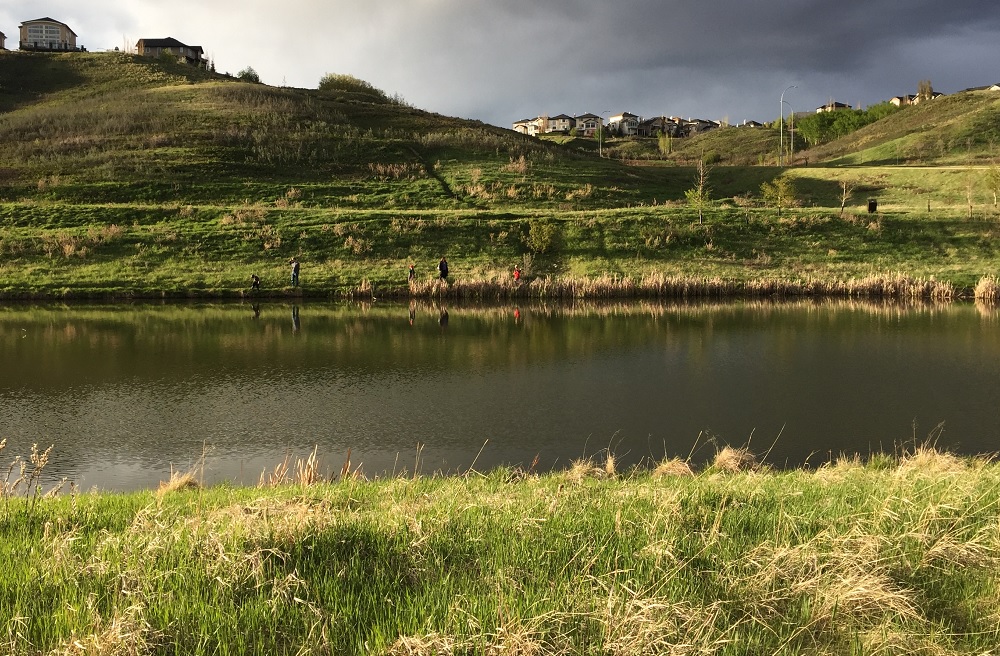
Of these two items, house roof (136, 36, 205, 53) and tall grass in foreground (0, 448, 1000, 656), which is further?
house roof (136, 36, 205, 53)

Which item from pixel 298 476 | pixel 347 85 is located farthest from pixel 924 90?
pixel 298 476

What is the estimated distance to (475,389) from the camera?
2078cm

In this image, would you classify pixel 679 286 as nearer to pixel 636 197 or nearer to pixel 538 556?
pixel 636 197

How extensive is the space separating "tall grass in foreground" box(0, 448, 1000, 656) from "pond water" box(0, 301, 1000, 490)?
24.1 feet

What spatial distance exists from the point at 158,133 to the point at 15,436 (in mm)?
69845

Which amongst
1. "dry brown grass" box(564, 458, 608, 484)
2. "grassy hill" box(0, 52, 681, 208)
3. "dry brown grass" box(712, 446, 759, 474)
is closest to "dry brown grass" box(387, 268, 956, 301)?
"grassy hill" box(0, 52, 681, 208)

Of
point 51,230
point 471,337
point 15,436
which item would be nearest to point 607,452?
point 15,436

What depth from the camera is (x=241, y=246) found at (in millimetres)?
48125

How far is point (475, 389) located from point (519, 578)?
15504 mm

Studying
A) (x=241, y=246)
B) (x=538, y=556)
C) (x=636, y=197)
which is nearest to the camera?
(x=538, y=556)

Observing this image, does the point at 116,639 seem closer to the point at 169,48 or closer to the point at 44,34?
the point at 169,48

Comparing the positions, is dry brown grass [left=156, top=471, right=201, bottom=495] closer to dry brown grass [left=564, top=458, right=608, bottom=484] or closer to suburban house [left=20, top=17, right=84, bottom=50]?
dry brown grass [left=564, top=458, right=608, bottom=484]

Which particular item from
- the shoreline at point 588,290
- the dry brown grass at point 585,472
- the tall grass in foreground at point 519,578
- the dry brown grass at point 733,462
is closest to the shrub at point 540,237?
the shoreline at point 588,290

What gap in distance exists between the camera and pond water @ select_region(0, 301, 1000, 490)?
15.0 meters
